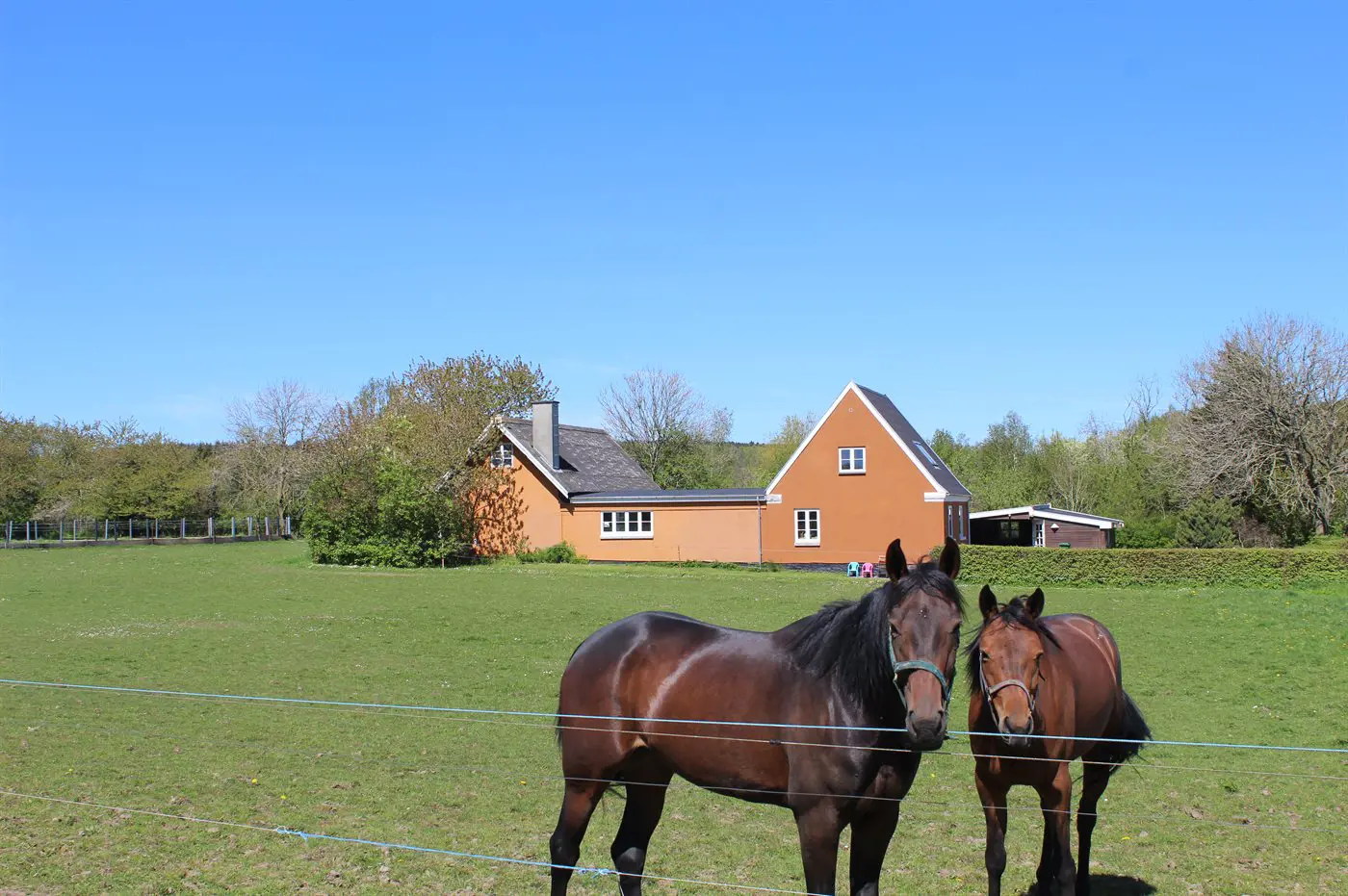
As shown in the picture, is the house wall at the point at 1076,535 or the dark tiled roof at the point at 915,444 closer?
the dark tiled roof at the point at 915,444

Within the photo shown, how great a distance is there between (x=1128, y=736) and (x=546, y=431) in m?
40.5

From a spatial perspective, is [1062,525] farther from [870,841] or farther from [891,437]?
[870,841]

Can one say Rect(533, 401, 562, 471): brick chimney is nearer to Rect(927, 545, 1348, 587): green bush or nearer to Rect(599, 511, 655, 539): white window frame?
Rect(599, 511, 655, 539): white window frame

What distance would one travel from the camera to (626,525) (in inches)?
1759

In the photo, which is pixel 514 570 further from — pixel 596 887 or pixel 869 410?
pixel 596 887

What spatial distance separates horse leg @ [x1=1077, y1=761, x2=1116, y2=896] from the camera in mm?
6887

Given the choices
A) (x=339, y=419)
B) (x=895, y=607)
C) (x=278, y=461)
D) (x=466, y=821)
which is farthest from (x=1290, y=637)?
(x=278, y=461)

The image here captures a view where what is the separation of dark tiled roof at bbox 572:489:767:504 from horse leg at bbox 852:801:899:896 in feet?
126

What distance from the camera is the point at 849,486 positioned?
42375 millimetres

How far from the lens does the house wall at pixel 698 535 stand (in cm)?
4353

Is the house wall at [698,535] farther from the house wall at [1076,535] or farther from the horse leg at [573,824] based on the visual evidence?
the horse leg at [573,824]

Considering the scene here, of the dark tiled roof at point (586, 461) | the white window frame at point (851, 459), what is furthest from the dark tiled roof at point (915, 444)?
the dark tiled roof at point (586, 461)

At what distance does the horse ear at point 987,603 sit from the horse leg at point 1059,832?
948mm

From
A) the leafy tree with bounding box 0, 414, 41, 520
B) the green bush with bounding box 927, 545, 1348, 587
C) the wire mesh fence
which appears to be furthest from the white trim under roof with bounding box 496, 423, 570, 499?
the leafy tree with bounding box 0, 414, 41, 520
